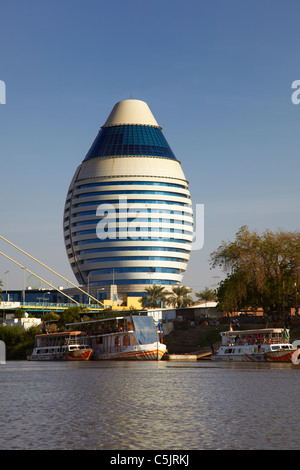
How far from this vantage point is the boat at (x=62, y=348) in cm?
9881

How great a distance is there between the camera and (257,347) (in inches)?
2963

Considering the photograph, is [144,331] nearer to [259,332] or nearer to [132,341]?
[132,341]

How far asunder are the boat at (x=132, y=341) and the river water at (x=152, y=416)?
156 ft

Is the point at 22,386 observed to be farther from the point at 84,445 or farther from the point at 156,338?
the point at 156,338

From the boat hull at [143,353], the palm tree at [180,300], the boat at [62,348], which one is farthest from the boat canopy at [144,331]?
the palm tree at [180,300]

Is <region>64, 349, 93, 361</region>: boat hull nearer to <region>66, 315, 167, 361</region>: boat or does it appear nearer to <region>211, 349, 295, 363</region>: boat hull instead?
<region>66, 315, 167, 361</region>: boat

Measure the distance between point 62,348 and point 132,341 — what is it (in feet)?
53.5

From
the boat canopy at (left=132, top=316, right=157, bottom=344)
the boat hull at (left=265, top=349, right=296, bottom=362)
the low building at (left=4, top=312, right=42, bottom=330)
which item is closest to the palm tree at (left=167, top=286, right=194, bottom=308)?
the low building at (left=4, top=312, right=42, bottom=330)

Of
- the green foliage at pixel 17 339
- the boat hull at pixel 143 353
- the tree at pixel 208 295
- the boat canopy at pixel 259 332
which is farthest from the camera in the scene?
the tree at pixel 208 295

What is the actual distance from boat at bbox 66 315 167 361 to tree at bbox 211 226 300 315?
1138 cm

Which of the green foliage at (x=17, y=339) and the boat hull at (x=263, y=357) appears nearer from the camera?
the boat hull at (x=263, y=357)

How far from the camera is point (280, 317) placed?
96062 mm

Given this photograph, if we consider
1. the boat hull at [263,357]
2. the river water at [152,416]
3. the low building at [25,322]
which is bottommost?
the river water at [152,416]

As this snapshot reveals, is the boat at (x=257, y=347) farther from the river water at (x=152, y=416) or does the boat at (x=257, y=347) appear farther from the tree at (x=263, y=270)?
the river water at (x=152, y=416)
